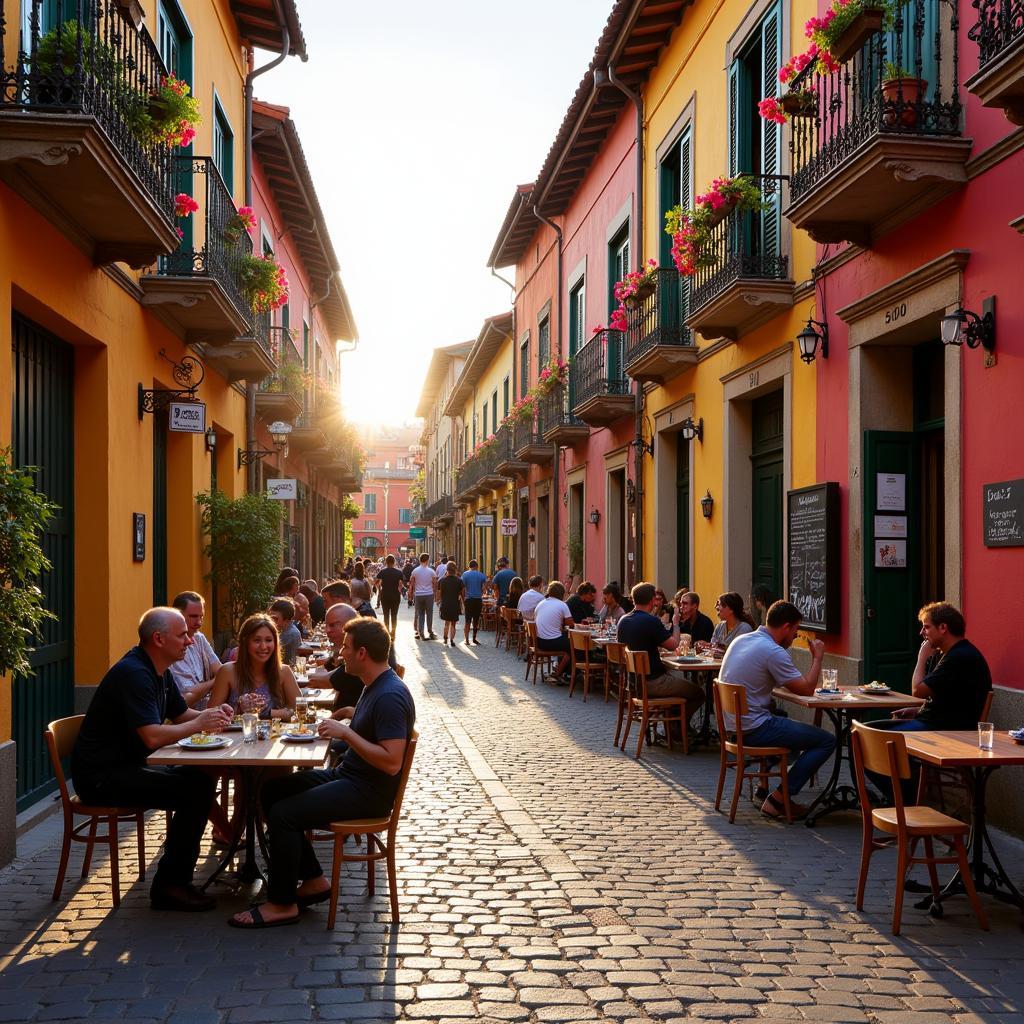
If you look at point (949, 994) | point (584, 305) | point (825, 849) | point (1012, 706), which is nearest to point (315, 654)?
point (825, 849)

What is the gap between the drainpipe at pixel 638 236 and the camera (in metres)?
16.5

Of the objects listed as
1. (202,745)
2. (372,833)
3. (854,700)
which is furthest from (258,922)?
(854,700)

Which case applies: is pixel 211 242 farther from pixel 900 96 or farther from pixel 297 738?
pixel 297 738

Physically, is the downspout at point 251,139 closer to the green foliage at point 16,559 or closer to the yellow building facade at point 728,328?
the yellow building facade at point 728,328

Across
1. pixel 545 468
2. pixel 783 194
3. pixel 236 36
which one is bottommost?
pixel 545 468

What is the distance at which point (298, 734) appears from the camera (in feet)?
18.9

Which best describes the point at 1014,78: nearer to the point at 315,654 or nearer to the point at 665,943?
the point at 665,943

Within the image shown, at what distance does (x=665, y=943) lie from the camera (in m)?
5.00

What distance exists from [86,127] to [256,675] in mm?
3237

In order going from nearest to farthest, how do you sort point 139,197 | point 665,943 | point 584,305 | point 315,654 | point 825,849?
point 665,943 < point 825,849 < point 139,197 < point 315,654 < point 584,305

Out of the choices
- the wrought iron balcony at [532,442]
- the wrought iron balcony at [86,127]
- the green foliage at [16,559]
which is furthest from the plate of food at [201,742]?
the wrought iron balcony at [532,442]

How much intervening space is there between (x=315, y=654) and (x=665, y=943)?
647cm

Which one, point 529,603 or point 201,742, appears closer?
point 201,742

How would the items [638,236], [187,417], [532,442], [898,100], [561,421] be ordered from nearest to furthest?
[898,100]
[187,417]
[638,236]
[561,421]
[532,442]
